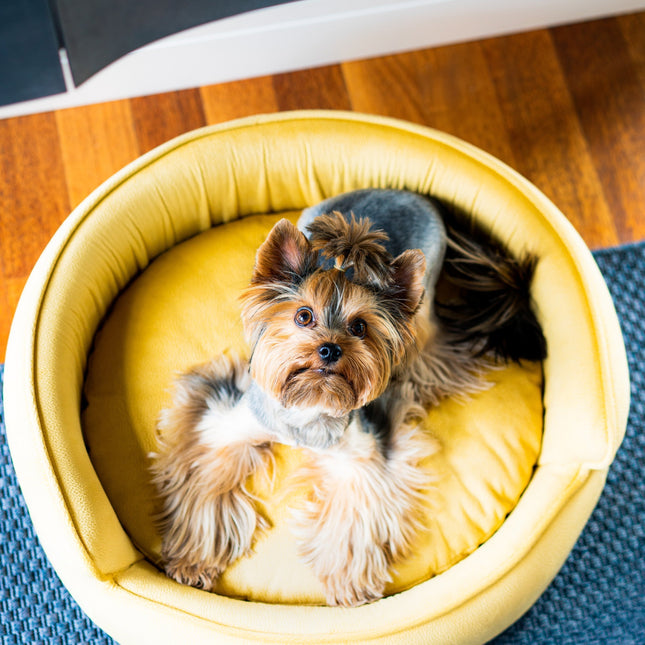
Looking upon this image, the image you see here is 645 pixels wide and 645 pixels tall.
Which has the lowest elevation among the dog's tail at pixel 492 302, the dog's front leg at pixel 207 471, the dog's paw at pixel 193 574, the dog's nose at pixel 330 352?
the dog's paw at pixel 193 574

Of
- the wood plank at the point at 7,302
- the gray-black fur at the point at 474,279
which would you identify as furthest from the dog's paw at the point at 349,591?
the wood plank at the point at 7,302

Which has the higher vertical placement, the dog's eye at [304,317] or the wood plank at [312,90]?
the wood plank at [312,90]

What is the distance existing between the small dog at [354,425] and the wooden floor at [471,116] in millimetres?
707

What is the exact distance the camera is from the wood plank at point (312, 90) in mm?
2717

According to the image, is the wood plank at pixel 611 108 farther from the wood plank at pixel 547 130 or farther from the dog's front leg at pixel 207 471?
the dog's front leg at pixel 207 471

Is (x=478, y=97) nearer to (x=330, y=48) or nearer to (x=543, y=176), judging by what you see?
(x=543, y=176)

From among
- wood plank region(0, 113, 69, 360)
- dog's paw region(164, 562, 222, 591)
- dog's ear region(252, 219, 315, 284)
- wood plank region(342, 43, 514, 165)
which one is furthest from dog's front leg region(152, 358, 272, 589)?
wood plank region(342, 43, 514, 165)

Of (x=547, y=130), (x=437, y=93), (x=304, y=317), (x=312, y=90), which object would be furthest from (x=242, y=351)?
(x=547, y=130)

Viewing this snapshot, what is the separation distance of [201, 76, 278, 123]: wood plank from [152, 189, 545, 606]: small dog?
0.80 meters

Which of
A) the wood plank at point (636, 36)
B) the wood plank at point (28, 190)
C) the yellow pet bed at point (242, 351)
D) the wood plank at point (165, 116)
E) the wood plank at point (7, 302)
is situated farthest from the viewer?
the wood plank at point (636, 36)

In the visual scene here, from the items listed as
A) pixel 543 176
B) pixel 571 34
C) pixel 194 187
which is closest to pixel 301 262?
pixel 194 187

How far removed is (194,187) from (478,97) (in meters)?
1.22

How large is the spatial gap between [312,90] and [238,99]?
10.6 inches

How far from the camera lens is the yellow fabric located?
78.0 inches
